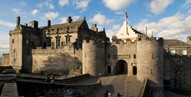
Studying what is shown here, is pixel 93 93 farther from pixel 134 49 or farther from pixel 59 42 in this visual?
pixel 59 42

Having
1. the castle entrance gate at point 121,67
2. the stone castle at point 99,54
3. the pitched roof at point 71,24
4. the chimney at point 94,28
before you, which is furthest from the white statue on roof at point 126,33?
the chimney at point 94,28

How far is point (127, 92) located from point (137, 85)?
3236 millimetres

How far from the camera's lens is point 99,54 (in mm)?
37062

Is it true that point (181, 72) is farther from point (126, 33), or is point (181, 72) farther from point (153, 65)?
point (126, 33)

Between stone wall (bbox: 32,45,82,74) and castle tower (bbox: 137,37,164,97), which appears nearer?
castle tower (bbox: 137,37,164,97)

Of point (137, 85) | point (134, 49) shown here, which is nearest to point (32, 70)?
point (134, 49)

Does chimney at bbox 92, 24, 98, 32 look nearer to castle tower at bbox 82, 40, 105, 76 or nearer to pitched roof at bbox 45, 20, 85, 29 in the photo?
pitched roof at bbox 45, 20, 85, 29

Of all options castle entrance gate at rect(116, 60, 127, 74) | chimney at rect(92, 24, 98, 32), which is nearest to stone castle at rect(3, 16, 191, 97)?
castle entrance gate at rect(116, 60, 127, 74)

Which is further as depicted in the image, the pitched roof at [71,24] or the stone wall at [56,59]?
the pitched roof at [71,24]

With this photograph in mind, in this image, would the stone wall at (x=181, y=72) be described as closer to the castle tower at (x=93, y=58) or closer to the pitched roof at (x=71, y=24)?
the castle tower at (x=93, y=58)

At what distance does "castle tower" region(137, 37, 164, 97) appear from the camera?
107 feet

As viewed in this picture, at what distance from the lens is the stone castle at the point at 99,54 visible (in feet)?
108

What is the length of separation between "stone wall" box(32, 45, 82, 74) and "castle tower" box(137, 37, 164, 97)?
11655mm

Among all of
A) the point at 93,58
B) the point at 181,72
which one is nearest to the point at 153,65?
the point at 93,58
